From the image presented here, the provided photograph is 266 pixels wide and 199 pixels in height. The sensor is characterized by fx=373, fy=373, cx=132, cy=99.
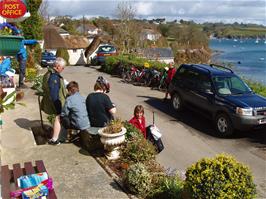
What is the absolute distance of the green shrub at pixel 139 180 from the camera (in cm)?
600

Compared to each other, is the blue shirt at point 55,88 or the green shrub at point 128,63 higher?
the blue shirt at point 55,88

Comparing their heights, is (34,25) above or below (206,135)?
above

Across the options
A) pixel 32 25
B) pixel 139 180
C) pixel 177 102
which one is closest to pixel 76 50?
pixel 32 25

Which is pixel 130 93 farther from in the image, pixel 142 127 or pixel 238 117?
pixel 142 127

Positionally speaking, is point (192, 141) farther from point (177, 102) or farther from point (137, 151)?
point (137, 151)

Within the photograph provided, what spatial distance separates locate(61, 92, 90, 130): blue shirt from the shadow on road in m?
4.72

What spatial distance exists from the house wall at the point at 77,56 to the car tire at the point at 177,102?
4258cm

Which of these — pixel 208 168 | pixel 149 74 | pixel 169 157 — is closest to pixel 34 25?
pixel 149 74

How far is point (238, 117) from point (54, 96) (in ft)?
17.2

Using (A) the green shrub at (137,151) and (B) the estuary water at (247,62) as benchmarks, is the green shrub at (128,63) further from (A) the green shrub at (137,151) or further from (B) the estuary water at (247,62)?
(A) the green shrub at (137,151)

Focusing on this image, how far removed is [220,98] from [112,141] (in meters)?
5.16

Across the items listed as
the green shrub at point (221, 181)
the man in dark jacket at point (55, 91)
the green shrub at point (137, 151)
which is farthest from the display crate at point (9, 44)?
the man in dark jacket at point (55, 91)

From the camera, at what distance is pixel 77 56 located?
56312 millimetres

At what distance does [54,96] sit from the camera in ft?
28.2
